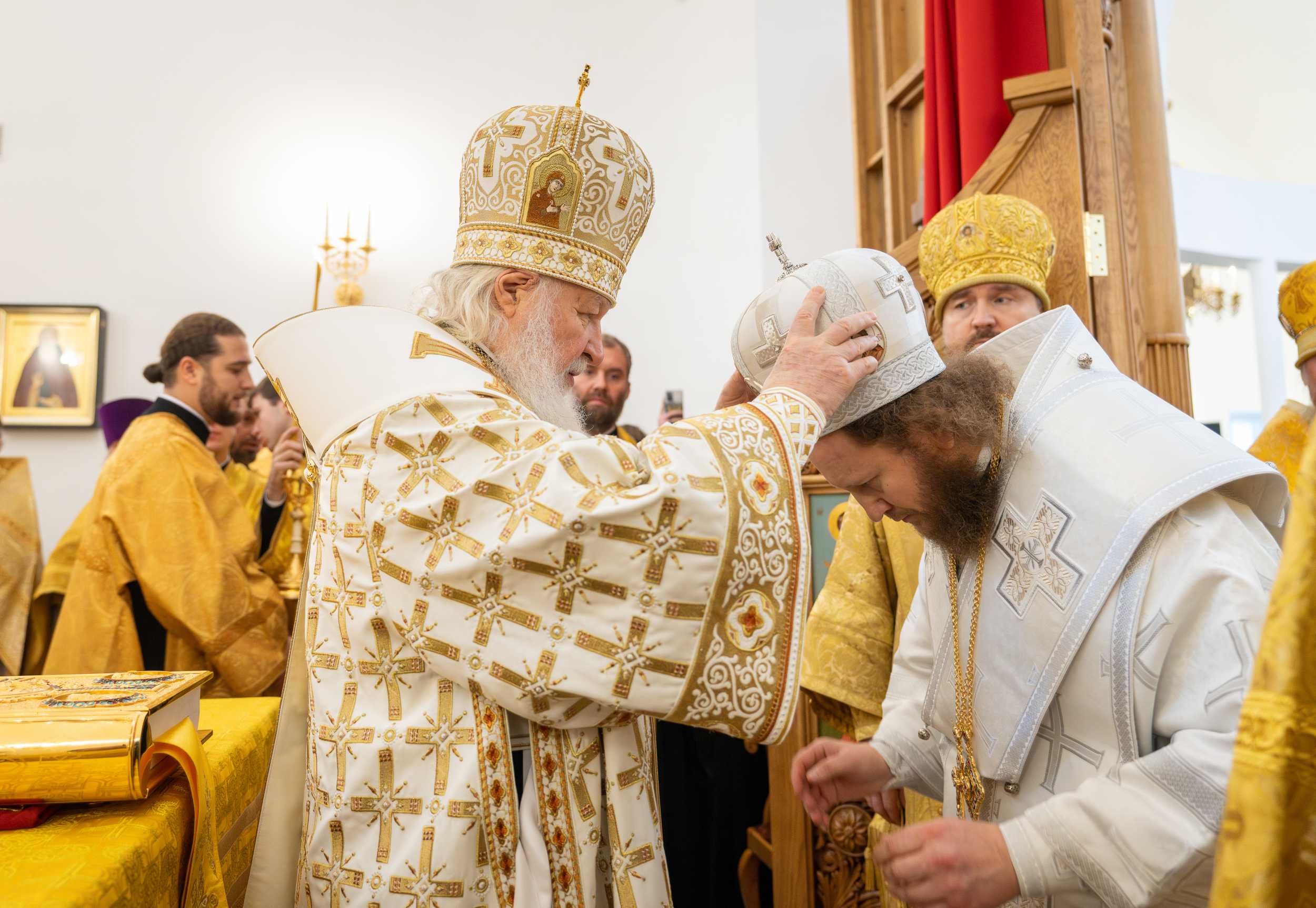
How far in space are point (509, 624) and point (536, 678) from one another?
0.09 m

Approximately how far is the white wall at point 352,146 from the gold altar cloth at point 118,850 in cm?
462

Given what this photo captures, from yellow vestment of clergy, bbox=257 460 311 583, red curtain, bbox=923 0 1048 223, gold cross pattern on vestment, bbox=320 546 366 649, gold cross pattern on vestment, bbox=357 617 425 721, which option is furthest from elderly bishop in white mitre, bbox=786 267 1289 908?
yellow vestment of clergy, bbox=257 460 311 583

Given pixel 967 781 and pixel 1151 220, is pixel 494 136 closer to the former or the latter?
pixel 967 781

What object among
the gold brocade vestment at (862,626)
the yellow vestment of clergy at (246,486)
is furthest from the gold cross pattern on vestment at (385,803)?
the yellow vestment of clergy at (246,486)

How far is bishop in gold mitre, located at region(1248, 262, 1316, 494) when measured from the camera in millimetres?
2180

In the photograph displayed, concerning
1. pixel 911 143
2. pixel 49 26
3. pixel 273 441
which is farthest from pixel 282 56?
pixel 911 143

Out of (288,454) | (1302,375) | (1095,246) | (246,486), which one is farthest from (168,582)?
(1302,375)

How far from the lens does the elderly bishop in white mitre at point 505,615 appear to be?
1250mm

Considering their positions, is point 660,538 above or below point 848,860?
above

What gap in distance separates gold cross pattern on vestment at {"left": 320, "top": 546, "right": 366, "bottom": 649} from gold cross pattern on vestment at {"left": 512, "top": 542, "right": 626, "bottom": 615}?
1.09 feet

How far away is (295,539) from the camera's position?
11.6 feet

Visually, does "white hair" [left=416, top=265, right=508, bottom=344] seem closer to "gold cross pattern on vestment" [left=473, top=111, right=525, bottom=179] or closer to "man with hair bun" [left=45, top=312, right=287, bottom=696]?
"gold cross pattern on vestment" [left=473, top=111, right=525, bottom=179]

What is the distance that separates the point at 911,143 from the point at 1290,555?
3946mm

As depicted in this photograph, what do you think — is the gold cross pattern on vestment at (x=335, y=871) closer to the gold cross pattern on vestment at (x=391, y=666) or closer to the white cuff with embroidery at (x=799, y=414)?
the gold cross pattern on vestment at (x=391, y=666)
